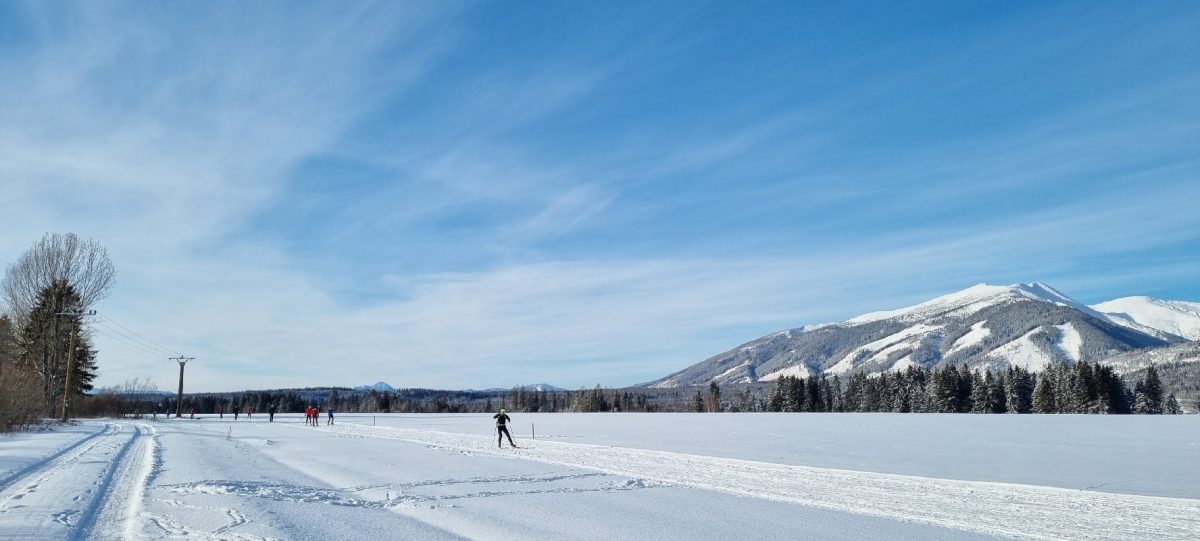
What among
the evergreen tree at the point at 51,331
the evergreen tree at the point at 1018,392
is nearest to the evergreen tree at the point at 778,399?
the evergreen tree at the point at 1018,392

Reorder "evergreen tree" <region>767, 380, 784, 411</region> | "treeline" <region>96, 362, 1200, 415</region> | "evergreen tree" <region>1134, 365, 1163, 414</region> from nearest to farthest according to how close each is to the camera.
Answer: "treeline" <region>96, 362, 1200, 415</region> → "evergreen tree" <region>1134, 365, 1163, 414</region> → "evergreen tree" <region>767, 380, 784, 411</region>

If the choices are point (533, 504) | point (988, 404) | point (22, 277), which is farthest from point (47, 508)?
point (988, 404)

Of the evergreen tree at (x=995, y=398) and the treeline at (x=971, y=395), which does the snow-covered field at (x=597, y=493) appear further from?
the evergreen tree at (x=995, y=398)

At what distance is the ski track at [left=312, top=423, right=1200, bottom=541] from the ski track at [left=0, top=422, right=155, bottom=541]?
860 centimetres

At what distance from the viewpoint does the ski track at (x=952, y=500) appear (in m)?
9.04

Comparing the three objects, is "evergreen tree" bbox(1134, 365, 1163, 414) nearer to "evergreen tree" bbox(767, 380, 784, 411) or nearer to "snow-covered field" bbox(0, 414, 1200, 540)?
"evergreen tree" bbox(767, 380, 784, 411)

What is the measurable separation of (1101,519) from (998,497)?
1.98m

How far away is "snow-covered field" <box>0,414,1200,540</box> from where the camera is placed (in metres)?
8.42

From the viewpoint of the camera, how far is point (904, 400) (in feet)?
267

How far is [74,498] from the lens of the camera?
10.1m

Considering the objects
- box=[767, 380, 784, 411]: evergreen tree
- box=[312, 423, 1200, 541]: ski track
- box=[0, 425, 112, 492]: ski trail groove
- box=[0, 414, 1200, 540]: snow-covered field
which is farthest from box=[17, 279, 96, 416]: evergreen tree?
box=[767, 380, 784, 411]: evergreen tree

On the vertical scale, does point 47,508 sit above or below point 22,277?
below

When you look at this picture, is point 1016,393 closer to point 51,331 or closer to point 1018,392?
point 1018,392

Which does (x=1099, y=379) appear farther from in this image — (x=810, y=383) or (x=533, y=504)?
(x=533, y=504)
